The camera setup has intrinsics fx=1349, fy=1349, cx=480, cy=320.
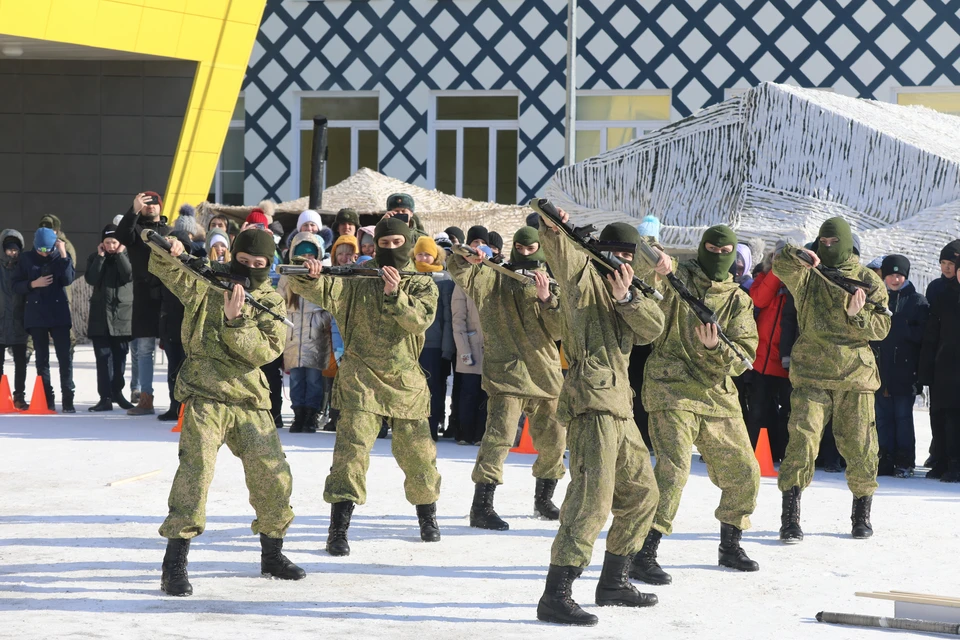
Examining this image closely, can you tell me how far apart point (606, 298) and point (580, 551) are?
1.07 metres

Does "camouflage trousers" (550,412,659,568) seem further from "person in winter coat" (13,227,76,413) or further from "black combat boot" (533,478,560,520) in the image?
"person in winter coat" (13,227,76,413)

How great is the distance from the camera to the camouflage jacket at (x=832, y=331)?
7.44 m

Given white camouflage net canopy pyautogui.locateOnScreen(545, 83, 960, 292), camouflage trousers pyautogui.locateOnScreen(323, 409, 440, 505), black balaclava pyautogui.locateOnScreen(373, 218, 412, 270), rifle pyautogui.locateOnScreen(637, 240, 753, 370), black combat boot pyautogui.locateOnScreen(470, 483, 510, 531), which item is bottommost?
black combat boot pyautogui.locateOnScreen(470, 483, 510, 531)

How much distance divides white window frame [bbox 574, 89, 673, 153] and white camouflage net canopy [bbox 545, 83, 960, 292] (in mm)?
8702

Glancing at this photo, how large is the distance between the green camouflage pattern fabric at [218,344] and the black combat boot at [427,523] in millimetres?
1297

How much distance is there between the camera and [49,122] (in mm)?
21000

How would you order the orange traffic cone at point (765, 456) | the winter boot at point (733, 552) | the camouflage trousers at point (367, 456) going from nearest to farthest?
1. the winter boot at point (733, 552)
2. the camouflage trousers at point (367, 456)
3. the orange traffic cone at point (765, 456)

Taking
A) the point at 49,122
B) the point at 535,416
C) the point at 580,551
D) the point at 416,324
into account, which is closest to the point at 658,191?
the point at 535,416

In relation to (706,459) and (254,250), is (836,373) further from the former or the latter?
(254,250)

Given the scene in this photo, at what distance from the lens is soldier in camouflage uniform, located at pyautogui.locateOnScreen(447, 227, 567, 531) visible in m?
7.56

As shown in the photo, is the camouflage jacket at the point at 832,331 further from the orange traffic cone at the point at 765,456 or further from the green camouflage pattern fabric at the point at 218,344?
the green camouflage pattern fabric at the point at 218,344

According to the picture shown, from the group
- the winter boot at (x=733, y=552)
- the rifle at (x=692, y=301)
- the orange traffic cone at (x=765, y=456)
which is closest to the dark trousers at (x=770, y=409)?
the orange traffic cone at (x=765, y=456)

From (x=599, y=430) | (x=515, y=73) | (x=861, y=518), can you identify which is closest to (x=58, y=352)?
(x=861, y=518)

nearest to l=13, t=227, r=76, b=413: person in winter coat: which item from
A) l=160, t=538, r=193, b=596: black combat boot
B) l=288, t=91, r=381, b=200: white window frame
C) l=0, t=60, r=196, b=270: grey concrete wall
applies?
l=160, t=538, r=193, b=596: black combat boot
